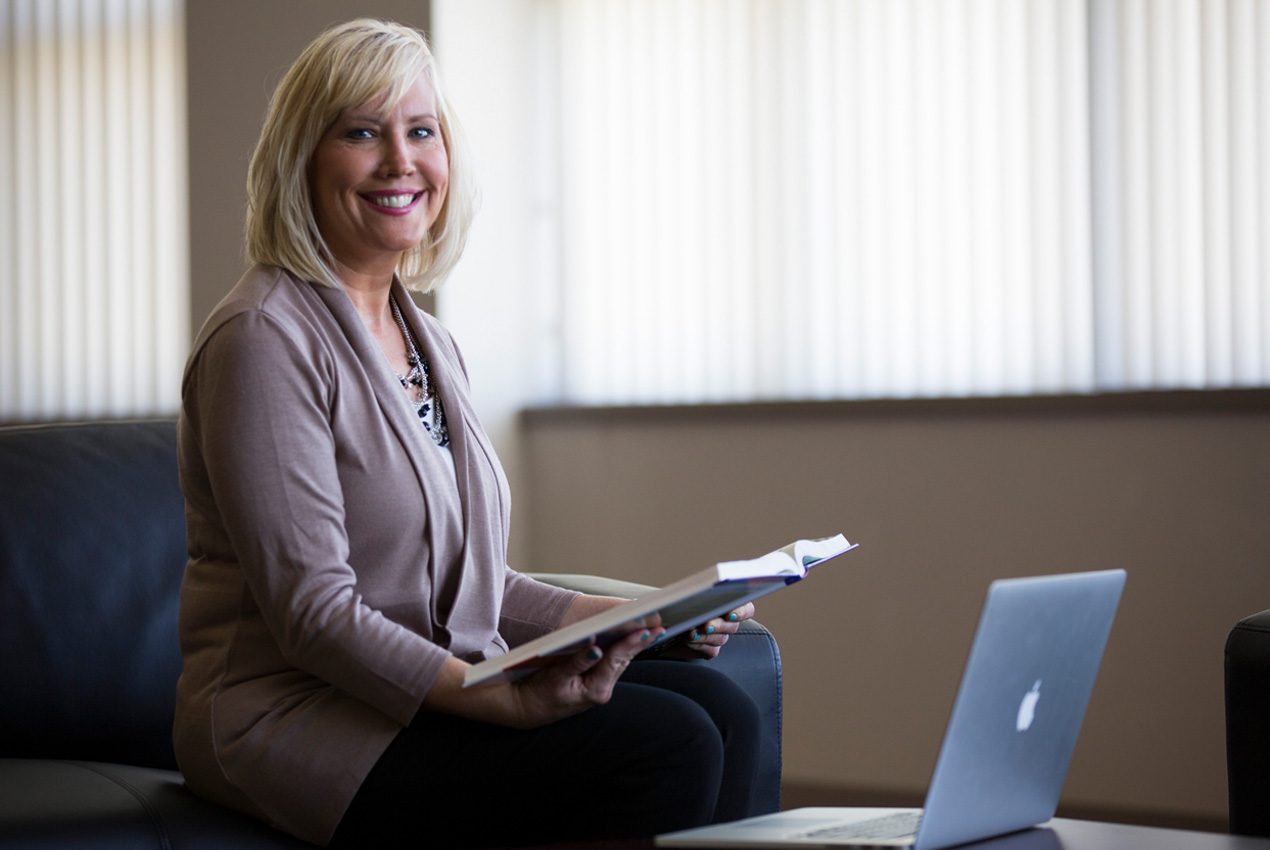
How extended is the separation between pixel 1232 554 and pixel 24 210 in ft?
13.0

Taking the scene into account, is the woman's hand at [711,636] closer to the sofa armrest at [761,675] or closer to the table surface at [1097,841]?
the sofa armrest at [761,675]

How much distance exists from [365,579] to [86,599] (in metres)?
0.59

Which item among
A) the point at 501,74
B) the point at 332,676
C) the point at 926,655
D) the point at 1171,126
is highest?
the point at 501,74

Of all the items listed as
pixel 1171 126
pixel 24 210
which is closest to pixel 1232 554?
pixel 1171 126

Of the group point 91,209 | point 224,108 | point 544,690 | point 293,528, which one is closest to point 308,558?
point 293,528

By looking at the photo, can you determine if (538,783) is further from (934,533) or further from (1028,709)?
(934,533)

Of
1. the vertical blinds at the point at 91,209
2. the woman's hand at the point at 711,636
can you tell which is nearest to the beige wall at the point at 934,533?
the vertical blinds at the point at 91,209

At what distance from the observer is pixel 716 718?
67.7 inches

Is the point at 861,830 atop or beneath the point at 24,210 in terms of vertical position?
beneath

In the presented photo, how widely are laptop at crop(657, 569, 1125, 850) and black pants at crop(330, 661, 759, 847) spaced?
20 centimetres

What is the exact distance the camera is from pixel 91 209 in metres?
4.95

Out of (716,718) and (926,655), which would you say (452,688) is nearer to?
(716,718)

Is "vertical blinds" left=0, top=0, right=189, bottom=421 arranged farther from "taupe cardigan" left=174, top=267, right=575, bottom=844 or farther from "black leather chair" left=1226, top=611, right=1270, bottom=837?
"black leather chair" left=1226, top=611, right=1270, bottom=837

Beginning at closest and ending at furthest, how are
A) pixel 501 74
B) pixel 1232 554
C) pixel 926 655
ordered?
pixel 1232 554
pixel 926 655
pixel 501 74
